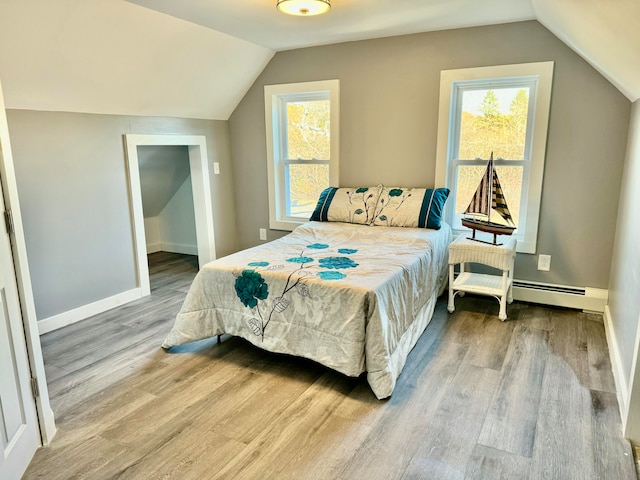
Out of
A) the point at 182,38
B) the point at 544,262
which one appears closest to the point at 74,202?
the point at 182,38

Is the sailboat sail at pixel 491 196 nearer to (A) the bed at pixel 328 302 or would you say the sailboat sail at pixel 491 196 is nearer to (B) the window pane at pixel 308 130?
(A) the bed at pixel 328 302

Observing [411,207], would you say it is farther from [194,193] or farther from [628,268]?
[194,193]

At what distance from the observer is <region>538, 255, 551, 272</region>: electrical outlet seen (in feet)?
11.3

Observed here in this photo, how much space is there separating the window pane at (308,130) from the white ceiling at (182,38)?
1.90 ft

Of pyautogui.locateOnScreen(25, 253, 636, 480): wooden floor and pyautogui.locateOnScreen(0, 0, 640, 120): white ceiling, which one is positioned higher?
pyautogui.locateOnScreen(0, 0, 640, 120): white ceiling

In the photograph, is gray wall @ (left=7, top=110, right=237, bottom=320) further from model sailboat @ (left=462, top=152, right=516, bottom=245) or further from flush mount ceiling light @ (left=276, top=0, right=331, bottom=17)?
model sailboat @ (left=462, top=152, right=516, bottom=245)

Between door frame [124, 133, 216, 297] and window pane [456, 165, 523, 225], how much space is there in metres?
2.47

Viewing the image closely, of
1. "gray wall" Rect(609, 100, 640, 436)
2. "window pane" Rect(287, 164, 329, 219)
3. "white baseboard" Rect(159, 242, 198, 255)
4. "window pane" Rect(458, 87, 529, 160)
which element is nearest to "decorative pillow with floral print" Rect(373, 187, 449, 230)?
"window pane" Rect(458, 87, 529, 160)

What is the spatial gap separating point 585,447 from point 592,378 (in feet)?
2.20

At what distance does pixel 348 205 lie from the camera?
381cm

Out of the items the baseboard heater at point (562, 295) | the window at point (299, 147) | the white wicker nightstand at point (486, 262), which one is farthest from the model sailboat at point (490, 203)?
the window at point (299, 147)

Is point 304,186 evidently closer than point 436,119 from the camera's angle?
No

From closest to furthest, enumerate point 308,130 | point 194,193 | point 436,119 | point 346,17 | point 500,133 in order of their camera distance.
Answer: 1. point 346,17
2. point 500,133
3. point 436,119
4. point 308,130
5. point 194,193

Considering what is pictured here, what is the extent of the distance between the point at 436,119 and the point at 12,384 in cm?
335
